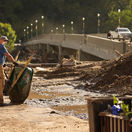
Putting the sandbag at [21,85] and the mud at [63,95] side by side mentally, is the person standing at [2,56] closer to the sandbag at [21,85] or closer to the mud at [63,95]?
the sandbag at [21,85]

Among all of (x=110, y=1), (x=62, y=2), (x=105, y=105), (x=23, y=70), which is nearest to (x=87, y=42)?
(x=23, y=70)

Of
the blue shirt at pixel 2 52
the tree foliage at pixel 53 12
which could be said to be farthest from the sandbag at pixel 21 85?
the tree foliage at pixel 53 12

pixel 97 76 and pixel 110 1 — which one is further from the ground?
pixel 110 1

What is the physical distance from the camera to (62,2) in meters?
139

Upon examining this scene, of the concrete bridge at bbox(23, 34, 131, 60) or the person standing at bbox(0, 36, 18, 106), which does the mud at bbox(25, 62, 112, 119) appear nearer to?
the person standing at bbox(0, 36, 18, 106)

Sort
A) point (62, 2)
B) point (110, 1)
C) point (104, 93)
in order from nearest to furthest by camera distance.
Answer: point (104, 93) → point (110, 1) → point (62, 2)

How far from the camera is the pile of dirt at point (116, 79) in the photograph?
16.0 m

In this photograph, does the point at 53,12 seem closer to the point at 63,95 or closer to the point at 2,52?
the point at 63,95

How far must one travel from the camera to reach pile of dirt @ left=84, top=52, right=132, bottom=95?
16.0 metres

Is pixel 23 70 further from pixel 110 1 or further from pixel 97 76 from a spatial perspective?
pixel 110 1

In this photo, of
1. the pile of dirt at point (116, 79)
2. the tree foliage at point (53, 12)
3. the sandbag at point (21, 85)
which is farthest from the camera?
the tree foliage at point (53, 12)

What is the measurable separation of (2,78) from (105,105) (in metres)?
6.13

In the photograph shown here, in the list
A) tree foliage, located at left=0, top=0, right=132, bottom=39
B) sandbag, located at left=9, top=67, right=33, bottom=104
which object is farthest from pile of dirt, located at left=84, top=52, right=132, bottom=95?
tree foliage, located at left=0, top=0, right=132, bottom=39

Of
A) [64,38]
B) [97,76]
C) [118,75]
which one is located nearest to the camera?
[118,75]
